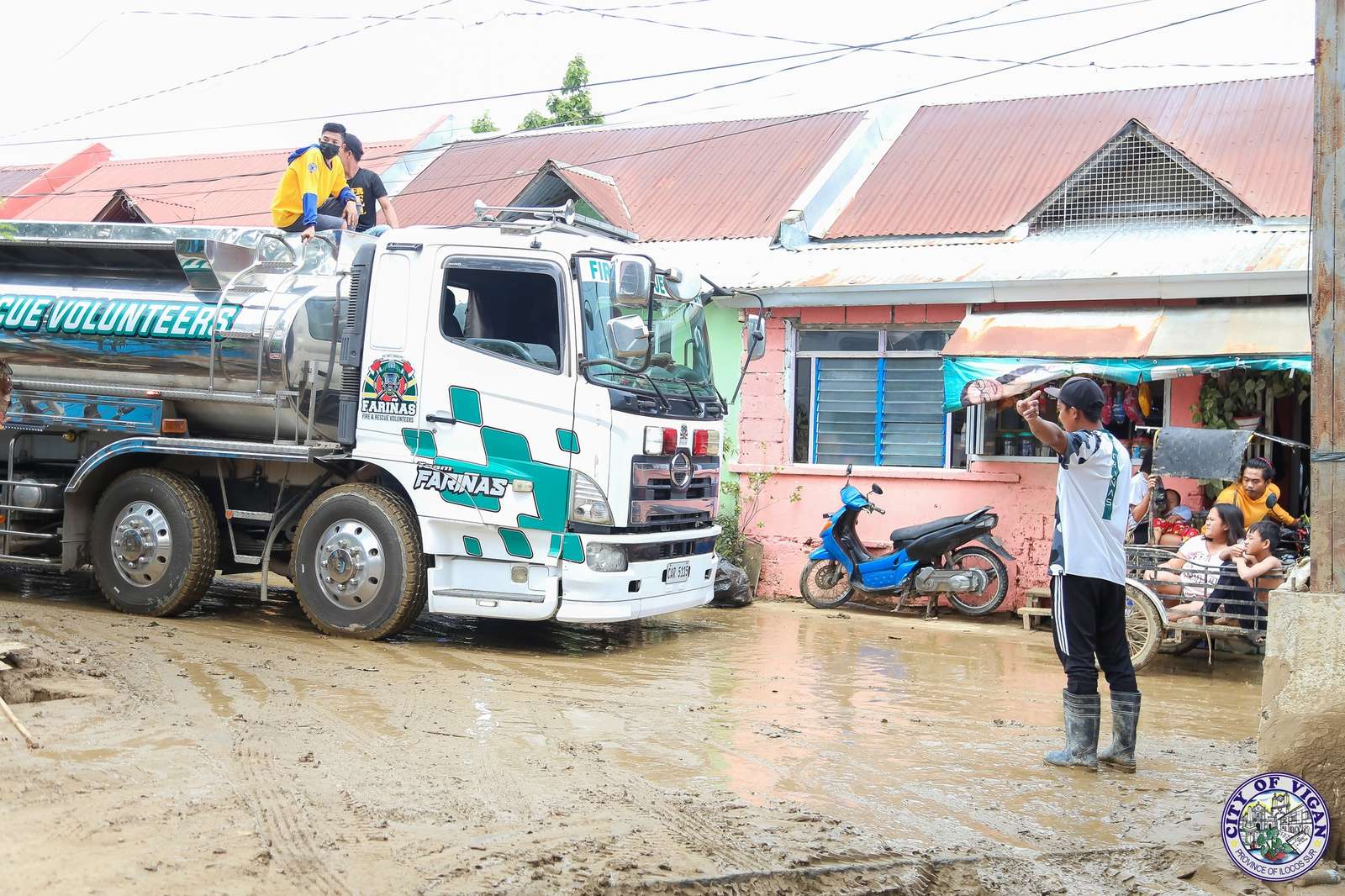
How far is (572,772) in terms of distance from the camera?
570cm

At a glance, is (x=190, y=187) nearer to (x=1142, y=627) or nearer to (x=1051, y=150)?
(x=1051, y=150)

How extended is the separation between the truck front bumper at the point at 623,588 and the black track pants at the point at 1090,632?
3.32 m

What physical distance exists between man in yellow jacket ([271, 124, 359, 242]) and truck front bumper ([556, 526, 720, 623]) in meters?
3.50

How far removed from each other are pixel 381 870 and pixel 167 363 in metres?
6.56

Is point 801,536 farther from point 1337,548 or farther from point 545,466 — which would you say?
point 1337,548

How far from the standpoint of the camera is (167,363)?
9.74m

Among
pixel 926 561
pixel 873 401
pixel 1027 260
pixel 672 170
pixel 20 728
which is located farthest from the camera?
pixel 672 170

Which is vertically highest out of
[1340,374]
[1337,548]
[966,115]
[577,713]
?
[966,115]

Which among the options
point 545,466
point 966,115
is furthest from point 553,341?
point 966,115

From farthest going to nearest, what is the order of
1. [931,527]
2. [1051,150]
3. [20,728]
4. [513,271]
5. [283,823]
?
1. [1051,150]
2. [931,527]
3. [513,271]
4. [20,728]
5. [283,823]

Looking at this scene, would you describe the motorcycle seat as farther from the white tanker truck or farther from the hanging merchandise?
the white tanker truck

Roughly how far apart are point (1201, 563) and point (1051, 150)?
24.9 feet

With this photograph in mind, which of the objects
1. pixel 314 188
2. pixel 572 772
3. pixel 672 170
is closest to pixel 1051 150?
pixel 672 170

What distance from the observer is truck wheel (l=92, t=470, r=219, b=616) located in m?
9.70
